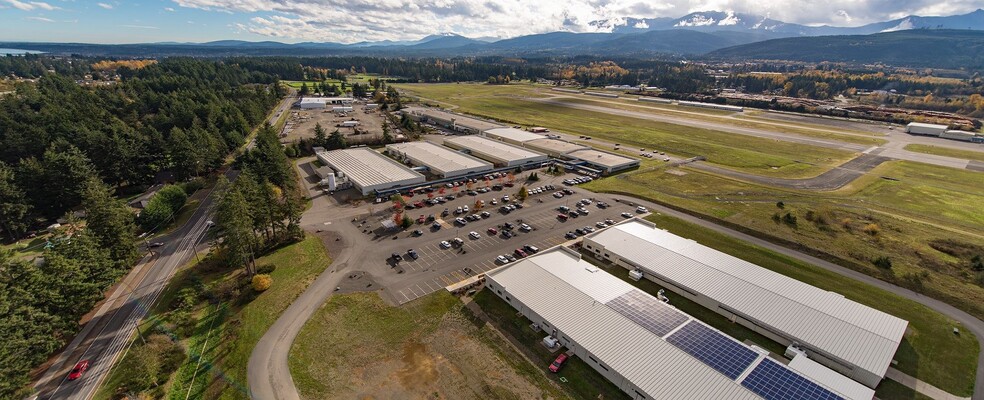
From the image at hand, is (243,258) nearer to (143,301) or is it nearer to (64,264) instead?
(143,301)

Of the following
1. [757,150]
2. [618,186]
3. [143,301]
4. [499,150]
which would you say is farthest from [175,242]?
[757,150]

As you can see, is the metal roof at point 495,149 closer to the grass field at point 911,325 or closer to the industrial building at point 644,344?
the grass field at point 911,325

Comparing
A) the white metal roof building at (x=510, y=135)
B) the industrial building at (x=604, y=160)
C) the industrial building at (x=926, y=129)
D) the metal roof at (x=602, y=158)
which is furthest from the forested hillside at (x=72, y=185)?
the industrial building at (x=926, y=129)

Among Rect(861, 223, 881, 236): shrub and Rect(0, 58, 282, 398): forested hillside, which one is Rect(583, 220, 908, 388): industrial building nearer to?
Rect(861, 223, 881, 236): shrub

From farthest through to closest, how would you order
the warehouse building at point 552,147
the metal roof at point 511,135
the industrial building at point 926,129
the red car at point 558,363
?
the industrial building at point 926,129
the metal roof at point 511,135
the warehouse building at point 552,147
the red car at point 558,363

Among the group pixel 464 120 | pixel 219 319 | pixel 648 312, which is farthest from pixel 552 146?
pixel 219 319
